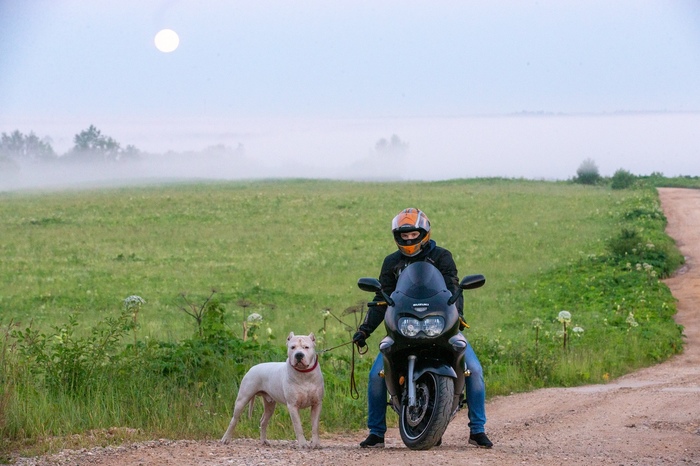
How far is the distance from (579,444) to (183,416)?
3756mm

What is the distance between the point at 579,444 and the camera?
29.5ft

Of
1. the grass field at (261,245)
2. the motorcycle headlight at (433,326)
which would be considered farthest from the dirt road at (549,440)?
the grass field at (261,245)

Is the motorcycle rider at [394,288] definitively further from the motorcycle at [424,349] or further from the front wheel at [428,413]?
the front wheel at [428,413]

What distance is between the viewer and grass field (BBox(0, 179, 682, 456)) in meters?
10.6

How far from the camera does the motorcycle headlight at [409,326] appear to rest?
748 cm

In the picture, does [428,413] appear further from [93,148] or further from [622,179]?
[93,148]

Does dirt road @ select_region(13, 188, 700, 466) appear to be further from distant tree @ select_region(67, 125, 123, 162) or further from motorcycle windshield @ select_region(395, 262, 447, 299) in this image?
distant tree @ select_region(67, 125, 123, 162)

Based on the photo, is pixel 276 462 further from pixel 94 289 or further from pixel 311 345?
pixel 94 289

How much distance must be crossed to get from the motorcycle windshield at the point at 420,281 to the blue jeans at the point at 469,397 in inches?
29.7

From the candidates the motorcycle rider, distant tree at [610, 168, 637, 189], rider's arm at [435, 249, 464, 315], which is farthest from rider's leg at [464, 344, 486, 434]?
distant tree at [610, 168, 637, 189]

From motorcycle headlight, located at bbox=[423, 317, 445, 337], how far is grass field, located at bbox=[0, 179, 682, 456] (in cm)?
288

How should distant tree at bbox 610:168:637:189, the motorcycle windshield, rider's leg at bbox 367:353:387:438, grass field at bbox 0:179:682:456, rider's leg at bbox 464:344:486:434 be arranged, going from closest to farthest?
the motorcycle windshield → rider's leg at bbox 464:344:486:434 → rider's leg at bbox 367:353:387:438 → grass field at bbox 0:179:682:456 → distant tree at bbox 610:168:637:189

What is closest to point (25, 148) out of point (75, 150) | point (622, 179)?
point (75, 150)

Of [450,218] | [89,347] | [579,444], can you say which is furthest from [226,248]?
[579,444]
